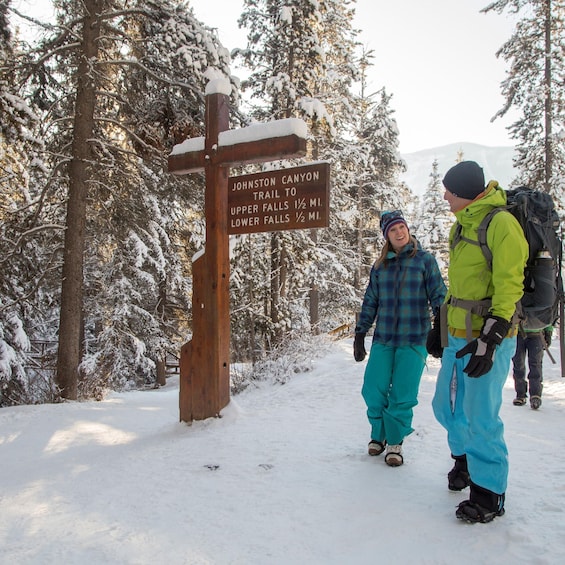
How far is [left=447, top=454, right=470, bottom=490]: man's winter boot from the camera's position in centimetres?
324

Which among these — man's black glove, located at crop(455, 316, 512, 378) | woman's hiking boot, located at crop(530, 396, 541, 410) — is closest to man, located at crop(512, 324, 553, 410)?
woman's hiking boot, located at crop(530, 396, 541, 410)

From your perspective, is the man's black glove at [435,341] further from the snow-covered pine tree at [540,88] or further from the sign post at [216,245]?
the snow-covered pine tree at [540,88]

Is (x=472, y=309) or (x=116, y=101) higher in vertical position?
(x=116, y=101)

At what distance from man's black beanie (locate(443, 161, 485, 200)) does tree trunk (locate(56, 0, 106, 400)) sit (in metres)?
6.72

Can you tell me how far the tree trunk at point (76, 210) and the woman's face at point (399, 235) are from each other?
5.99 metres

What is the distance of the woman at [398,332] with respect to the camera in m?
3.96

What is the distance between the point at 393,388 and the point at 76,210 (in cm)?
647

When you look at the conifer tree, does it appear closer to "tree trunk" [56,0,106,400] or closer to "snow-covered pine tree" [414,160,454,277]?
"tree trunk" [56,0,106,400]

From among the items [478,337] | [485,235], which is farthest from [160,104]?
[478,337]

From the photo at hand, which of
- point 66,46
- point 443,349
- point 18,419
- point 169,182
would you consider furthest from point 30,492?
point 66,46

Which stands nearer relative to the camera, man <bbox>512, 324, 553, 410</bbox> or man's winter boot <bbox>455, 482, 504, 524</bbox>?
man's winter boot <bbox>455, 482, 504, 524</bbox>

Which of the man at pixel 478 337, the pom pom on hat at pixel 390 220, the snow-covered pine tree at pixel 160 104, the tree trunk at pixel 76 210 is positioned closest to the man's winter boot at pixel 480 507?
the man at pixel 478 337

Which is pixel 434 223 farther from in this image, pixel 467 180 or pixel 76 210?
pixel 467 180

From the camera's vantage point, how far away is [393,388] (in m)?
4.00
